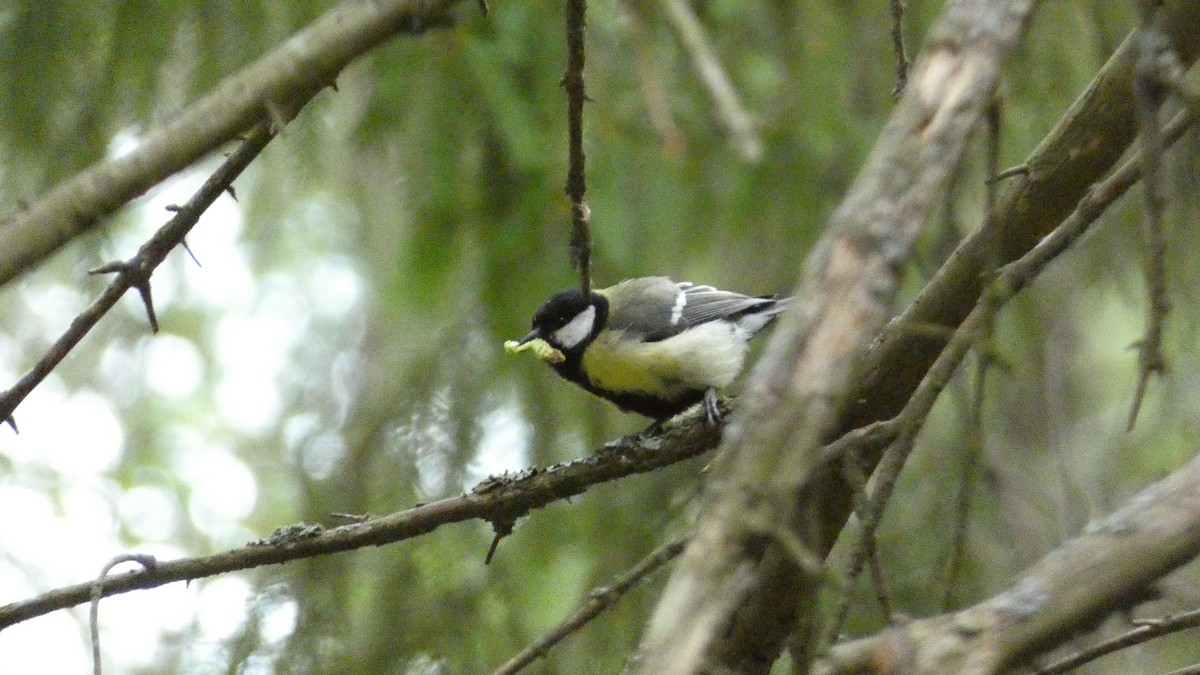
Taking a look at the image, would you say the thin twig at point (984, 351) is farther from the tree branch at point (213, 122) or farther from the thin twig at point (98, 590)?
the thin twig at point (98, 590)

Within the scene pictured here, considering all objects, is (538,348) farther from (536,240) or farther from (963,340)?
(963,340)

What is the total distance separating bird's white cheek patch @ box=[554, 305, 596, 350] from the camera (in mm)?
3203

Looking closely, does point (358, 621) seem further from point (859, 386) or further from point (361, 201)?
point (361, 201)

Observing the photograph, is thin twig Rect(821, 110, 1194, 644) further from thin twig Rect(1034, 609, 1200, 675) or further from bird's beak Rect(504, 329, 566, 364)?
bird's beak Rect(504, 329, 566, 364)

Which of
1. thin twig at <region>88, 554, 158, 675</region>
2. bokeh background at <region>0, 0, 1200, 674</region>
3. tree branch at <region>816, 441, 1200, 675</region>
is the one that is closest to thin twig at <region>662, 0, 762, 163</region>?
bokeh background at <region>0, 0, 1200, 674</region>

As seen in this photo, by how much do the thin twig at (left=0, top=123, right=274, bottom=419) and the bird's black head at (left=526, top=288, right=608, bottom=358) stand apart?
1390 mm

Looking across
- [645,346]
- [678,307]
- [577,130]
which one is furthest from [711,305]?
[577,130]

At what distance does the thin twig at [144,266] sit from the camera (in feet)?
5.83

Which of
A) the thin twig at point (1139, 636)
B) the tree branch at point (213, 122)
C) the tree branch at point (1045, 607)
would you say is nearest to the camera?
the tree branch at point (1045, 607)

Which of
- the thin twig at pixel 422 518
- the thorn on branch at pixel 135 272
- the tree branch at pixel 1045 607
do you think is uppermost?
the thorn on branch at pixel 135 272

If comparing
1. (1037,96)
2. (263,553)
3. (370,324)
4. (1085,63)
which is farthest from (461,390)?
(370,324)

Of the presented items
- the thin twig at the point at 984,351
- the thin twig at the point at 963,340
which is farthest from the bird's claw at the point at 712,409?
the thin twig at the point at 984,351

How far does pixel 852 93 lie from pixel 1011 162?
70cm

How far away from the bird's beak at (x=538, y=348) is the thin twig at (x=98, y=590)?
1223mm
